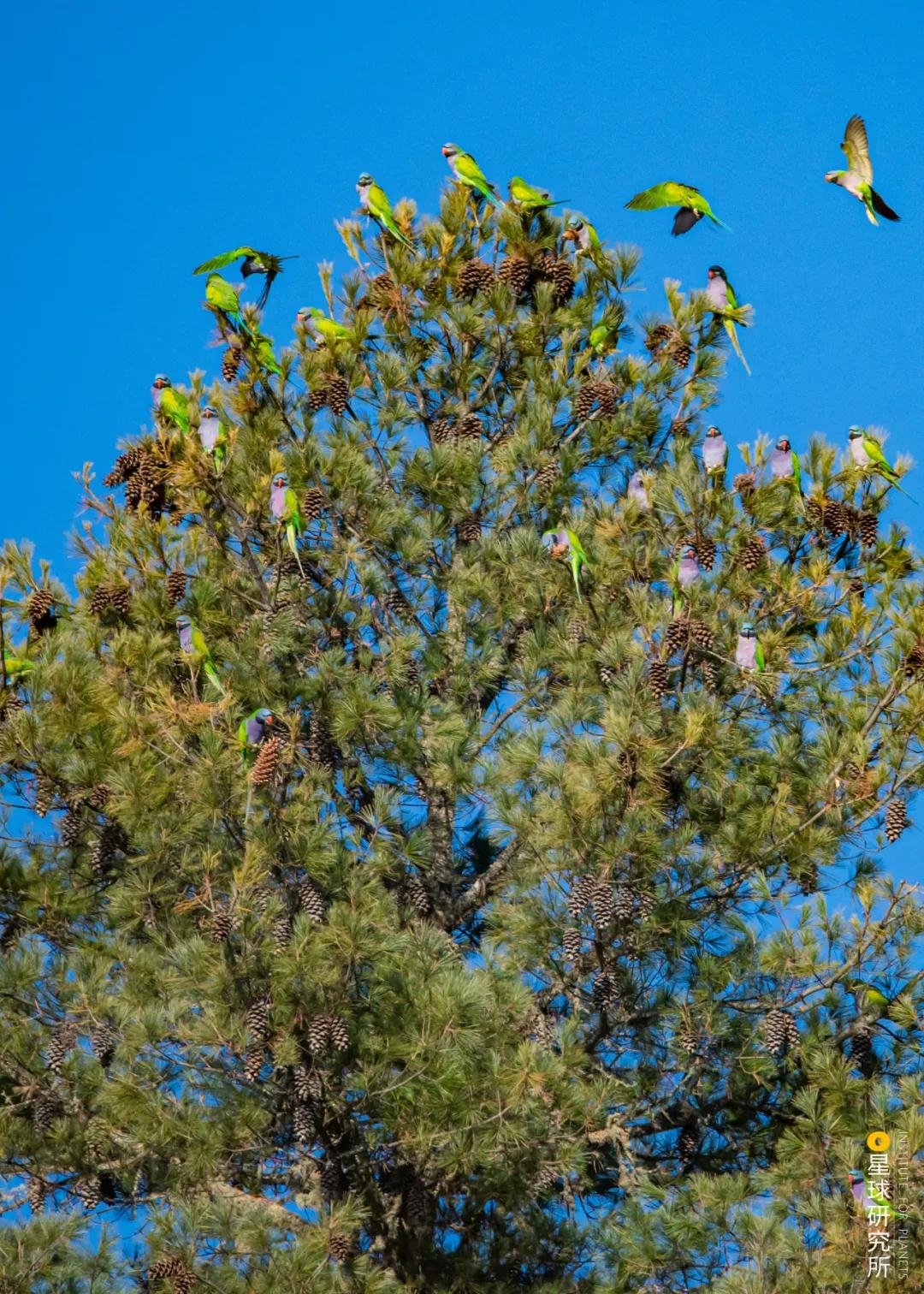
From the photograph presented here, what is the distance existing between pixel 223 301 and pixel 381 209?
111 cm

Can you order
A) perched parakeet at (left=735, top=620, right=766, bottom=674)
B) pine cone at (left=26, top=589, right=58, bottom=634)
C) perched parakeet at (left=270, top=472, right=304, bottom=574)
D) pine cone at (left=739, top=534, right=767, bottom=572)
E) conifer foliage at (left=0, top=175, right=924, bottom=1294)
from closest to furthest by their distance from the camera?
1. conifer foliage at (left=0, top=175, right=924, bottom=1294)
2. perched parakeet at (left=735, top=620, right=766, bottom=674)
3. pine cone at (left=739, top=534, right=767, bottom=572)
4. perched parakeet at (left=270, top=472, right=304, bottom=574)
5. pine cone at (left=26, top=589, right=58, bottom=634)

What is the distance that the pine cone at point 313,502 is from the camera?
24.2 ft

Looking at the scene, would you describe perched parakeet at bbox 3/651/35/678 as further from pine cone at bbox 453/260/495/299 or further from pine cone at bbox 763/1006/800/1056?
pine cone at bbox 763/1006/800/1056

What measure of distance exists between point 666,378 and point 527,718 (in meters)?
1.87

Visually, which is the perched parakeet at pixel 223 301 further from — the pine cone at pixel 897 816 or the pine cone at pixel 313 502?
the pine cone at pixel 897 816

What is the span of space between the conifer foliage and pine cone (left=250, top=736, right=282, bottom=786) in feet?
0.08

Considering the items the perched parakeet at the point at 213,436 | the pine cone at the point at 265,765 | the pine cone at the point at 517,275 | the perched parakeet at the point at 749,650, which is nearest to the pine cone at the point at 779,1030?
the perched parakeet at the point at 749,650

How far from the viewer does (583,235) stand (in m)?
8.20

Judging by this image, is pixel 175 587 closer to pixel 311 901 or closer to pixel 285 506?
pixel 285 506

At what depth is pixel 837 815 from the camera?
644cm

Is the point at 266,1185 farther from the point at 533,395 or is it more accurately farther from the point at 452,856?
the point at 533,395

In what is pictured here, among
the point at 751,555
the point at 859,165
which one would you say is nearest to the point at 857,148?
the point at 859,165

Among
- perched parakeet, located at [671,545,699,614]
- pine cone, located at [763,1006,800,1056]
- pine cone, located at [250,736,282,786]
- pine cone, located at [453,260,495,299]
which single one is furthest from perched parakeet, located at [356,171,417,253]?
pine cone, located at [763,1006,800,1056]

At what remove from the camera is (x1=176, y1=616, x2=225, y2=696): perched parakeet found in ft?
A: 22.0
